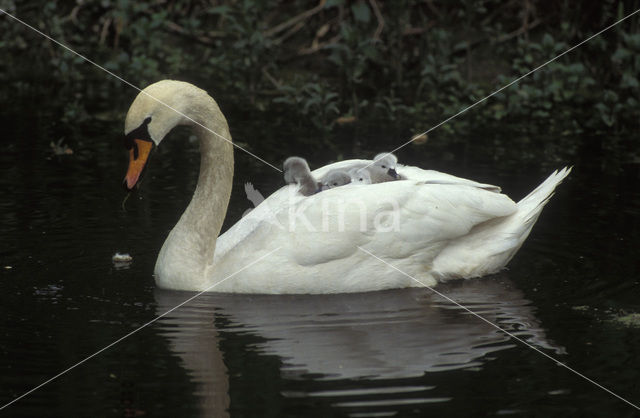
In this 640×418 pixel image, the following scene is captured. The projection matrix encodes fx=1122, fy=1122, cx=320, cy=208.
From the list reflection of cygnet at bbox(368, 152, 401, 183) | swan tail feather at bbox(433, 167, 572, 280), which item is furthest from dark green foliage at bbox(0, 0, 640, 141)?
swan tail feather at bbox(433, 167, 572, 280)

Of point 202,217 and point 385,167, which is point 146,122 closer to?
point 202,217

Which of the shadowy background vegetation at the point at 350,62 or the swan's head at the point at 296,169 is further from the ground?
the shadowy background vegetation at the point at 350,62

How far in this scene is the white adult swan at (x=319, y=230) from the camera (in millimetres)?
7109

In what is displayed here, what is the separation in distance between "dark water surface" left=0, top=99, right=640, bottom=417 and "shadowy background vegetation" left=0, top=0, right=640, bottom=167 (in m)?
3.11

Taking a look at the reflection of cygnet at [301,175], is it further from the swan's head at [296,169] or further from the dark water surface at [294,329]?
the dark water surface at [294,329]

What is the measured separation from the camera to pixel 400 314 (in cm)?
682

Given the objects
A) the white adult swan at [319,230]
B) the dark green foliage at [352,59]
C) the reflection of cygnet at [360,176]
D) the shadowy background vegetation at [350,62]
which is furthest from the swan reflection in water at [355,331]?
the dark green foliage at [352,59]

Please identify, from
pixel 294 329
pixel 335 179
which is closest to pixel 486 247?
pixel 335 179

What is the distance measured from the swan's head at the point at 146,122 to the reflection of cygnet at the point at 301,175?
89 cm

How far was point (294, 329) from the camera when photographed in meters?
6.46

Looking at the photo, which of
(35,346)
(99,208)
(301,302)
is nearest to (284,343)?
(301,302)

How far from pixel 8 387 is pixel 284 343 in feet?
4.96

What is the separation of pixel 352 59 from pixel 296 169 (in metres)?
5.52

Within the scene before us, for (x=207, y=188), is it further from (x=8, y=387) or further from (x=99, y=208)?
(x=8, y=387)
